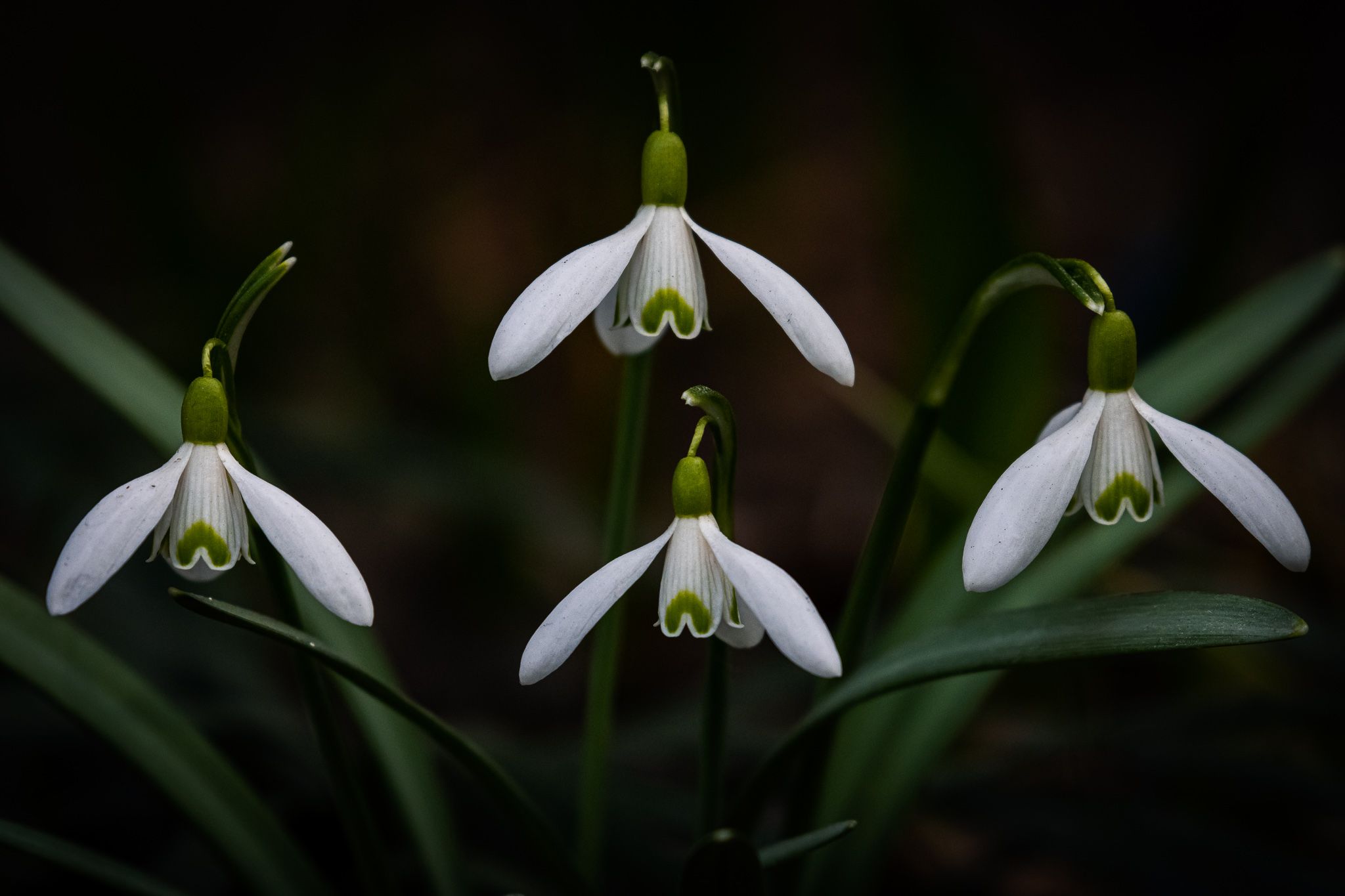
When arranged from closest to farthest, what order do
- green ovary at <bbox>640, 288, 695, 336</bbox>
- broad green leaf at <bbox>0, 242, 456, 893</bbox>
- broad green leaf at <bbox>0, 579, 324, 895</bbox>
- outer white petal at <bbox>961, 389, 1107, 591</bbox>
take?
outer white petal at <bbox>961, 389, 1107, 591</bbox> < green ovary at <bbox>640, 288, 695, 336</bbox> < broad green leaf at <bbox>0, 579, 324, 895</bbox> < broad green leaf at <bbox>0, 242, 456, 893</bbox>

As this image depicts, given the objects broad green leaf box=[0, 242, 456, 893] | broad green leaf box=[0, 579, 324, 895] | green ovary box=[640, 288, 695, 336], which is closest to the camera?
green ovary box=[640, 288, 695, 336]

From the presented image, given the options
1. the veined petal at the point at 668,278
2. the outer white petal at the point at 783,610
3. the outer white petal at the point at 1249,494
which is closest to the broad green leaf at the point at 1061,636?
the outer white petal at the point at 1249,494

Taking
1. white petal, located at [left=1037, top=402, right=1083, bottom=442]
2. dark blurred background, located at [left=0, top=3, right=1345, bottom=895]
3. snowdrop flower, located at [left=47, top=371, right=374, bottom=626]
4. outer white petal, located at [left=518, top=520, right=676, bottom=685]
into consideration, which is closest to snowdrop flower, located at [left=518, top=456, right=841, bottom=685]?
outer white petal, located at [left=518, top=520, right=676, bottom=685]

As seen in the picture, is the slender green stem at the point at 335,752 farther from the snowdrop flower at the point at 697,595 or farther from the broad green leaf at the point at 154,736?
the snowdrop flower at the point at 697,595

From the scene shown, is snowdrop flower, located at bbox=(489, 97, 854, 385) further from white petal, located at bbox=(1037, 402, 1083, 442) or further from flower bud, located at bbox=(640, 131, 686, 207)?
white petal, located at bbox=(1037, 402, 1083, 442)

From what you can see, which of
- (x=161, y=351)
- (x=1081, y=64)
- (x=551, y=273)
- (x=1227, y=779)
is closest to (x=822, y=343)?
(x=551, y=273)

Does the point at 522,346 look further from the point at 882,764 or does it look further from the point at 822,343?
the point at 882,764
